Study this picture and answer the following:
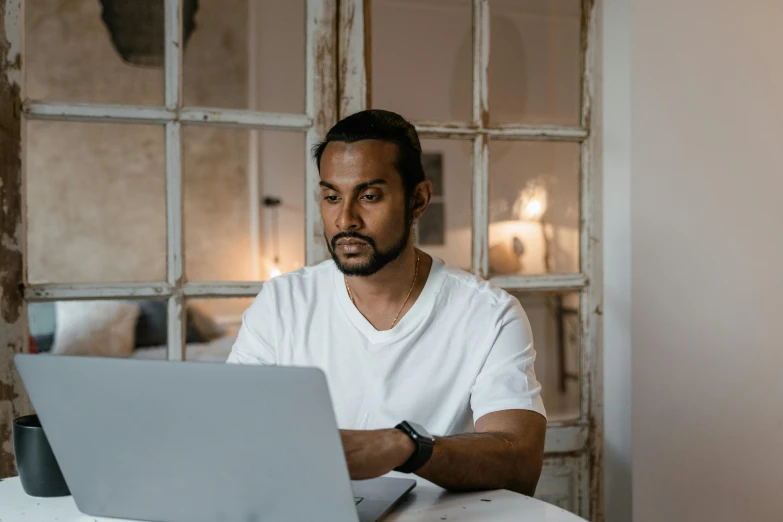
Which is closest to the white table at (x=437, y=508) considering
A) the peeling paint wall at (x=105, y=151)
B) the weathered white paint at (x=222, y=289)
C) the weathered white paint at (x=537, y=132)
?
the weathered white paint at (x=222, y=289)

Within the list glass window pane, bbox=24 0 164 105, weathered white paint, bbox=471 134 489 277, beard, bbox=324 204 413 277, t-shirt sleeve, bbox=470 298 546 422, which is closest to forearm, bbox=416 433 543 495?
t-shirt sleeve, bbox=470 298 546 422

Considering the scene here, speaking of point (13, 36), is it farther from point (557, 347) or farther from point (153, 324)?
point (557, 347)

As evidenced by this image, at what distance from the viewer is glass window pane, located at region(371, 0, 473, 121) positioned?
207 centimetres

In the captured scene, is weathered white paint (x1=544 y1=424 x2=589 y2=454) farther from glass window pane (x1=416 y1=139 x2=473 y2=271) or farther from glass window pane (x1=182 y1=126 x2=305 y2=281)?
glass window pane (x1=182 y1=126 x2=305 y2=281)

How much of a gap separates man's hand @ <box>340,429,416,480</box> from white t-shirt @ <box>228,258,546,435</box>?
1.42 feet

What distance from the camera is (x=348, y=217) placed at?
1588 mm

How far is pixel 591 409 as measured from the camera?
7.24 ft

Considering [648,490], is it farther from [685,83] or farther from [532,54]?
[532,54]

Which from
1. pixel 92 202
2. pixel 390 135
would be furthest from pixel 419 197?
pixel 92 202

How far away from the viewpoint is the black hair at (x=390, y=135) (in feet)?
5.30

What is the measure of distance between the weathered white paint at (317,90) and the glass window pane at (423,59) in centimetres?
14

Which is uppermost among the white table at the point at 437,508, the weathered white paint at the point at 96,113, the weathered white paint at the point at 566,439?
the weathered white paint at the point at 96,113

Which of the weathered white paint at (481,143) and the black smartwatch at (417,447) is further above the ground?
the weathered white paint at (481,143)

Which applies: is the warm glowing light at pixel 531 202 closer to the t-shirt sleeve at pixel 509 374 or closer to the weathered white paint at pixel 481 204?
the weathered white paint at pixel 481 204
